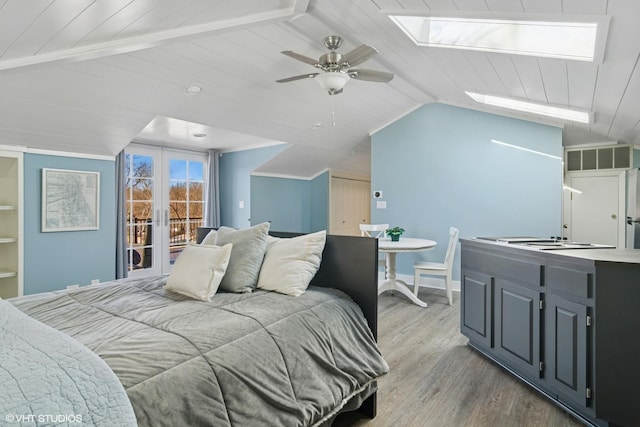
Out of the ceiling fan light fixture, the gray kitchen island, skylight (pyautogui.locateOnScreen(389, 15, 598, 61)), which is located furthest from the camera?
the ceiling fan light fixture

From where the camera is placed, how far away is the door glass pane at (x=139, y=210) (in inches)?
211

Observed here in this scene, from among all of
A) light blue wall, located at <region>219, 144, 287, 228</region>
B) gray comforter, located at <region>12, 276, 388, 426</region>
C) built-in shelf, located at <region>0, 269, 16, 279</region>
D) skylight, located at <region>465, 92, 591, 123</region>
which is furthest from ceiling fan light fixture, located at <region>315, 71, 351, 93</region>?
built-in shelf, located at <region>0, 269, 16, 279</region>

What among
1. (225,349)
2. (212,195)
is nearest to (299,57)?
(225,349)

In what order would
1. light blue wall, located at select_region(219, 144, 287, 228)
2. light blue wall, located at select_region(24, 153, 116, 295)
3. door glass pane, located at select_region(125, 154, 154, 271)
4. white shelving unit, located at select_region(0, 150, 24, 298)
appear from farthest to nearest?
1. light blue wall, located at select_region(219, 144, 287, 228)
2. door glass pane, located at select_region(125, 154, 154, 271)
3. light blue wall, located at select_region(24, 153, 116, 295)
4. white shelving unit, located at select_region(0, 150, 24, 298)

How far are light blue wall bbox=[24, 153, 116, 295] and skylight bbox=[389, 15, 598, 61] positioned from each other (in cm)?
383

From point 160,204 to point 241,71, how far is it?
319 centimetres

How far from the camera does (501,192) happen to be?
461cm

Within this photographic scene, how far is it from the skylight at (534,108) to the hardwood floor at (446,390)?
243 centimetres

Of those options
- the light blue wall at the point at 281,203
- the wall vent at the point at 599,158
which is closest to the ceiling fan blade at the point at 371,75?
the light blue wall at the point at 281,203

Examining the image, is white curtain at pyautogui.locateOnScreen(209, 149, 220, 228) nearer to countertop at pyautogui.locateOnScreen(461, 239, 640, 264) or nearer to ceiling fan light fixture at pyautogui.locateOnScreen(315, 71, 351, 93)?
ceiling fan light fixture at pyautogui.locateOnScreen(315, 71, 351, 93)

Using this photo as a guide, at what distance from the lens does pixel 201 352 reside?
1.24 meters

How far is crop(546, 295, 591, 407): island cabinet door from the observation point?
71.6 inches

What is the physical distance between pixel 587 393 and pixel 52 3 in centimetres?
331

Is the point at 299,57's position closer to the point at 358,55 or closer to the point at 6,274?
the point at 358,55
